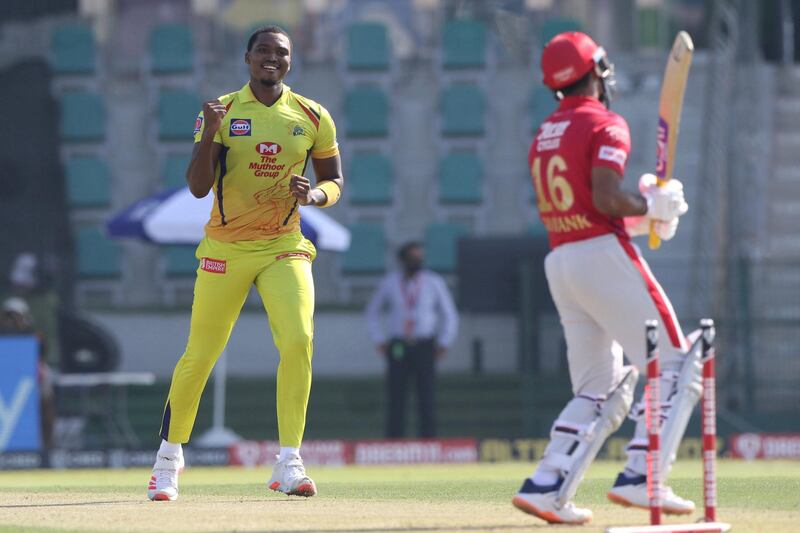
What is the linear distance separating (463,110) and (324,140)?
11.3 meters

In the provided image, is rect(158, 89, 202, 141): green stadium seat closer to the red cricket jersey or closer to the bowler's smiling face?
the bowler's smiling face

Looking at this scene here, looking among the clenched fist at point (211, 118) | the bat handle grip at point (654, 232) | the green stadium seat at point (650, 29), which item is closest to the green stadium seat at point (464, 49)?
the green stadium seat at point (650, 29)

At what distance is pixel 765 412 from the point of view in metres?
16.1

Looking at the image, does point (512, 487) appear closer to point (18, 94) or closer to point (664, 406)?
point (664, 406)

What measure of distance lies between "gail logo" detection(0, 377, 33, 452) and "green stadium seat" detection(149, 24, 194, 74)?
19.3 feet

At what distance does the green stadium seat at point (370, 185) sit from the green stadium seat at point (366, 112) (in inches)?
A: 16.9

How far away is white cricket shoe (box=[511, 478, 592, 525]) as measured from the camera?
6395 millimetres

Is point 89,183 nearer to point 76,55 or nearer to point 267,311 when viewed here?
point 76,55

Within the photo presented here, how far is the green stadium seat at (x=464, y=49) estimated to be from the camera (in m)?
19.5

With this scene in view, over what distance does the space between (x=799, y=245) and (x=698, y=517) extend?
12.2 meters

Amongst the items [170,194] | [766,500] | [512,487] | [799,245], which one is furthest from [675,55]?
[799,245]

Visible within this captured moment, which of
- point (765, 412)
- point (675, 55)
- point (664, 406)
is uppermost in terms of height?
point (675, 55)

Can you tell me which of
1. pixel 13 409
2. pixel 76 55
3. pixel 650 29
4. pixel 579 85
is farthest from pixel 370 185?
pixel 579 85

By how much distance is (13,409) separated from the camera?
14977 mm
